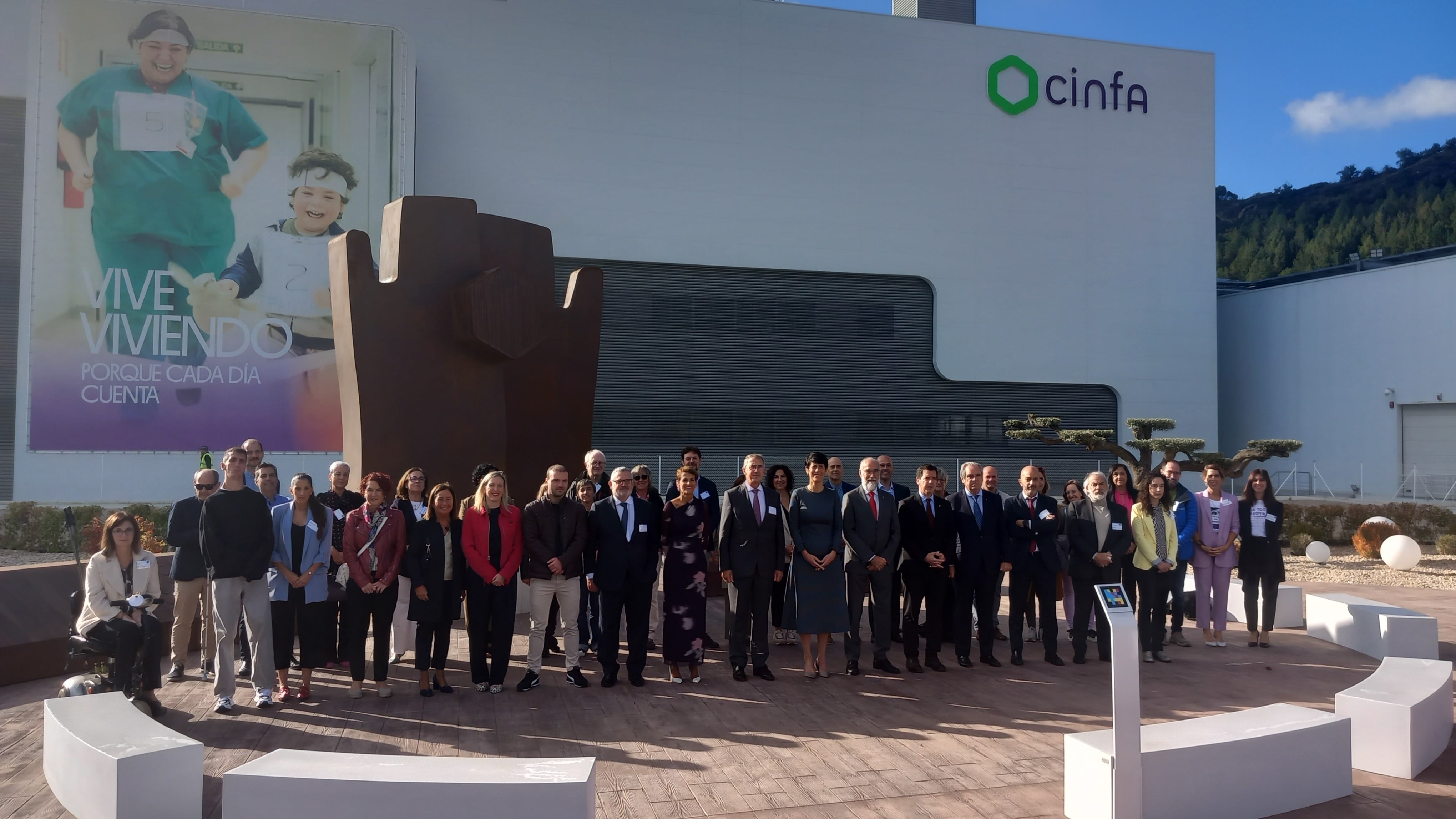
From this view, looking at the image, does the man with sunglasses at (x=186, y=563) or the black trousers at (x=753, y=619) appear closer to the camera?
the man with sunglasses at (x=186, y=563)

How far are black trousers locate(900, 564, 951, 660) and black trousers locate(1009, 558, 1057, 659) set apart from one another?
53 cm

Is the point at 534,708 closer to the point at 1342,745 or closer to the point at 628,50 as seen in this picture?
the point at 1342,745

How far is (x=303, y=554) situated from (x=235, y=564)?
0.71 m

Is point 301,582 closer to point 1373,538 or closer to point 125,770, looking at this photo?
point 125,770

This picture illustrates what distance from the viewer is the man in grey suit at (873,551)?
753 cm

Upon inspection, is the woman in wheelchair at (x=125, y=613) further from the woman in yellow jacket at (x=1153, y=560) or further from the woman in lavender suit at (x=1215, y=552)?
the woman in lavender suit at (x=1215, y=552)

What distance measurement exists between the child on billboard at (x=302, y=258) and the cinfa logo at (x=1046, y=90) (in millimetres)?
16425

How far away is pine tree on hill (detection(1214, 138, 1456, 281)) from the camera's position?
205ft

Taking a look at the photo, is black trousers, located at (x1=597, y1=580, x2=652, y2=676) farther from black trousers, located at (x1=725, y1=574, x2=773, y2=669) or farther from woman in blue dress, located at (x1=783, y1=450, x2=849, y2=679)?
woman in blue dress, located at (x1=783, y1=450, x2=849, y2=679)

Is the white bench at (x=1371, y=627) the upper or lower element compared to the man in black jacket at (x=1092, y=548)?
lower

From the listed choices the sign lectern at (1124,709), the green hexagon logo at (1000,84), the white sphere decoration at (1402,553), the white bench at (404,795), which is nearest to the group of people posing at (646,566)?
the white bench at (404,795)

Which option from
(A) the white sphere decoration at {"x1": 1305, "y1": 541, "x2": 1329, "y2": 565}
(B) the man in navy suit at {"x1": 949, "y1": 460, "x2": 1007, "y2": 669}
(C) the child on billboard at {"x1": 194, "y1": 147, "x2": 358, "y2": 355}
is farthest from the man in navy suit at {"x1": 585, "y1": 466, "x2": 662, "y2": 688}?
(C) the child on billboard at {"x1": 194, "y1": 147, "x2": 358, "y2": 355}

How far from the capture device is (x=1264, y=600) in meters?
8.73

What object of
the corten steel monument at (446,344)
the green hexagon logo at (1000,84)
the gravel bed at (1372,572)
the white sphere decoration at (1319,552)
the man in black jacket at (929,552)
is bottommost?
the gravel bed at (1372,572)
